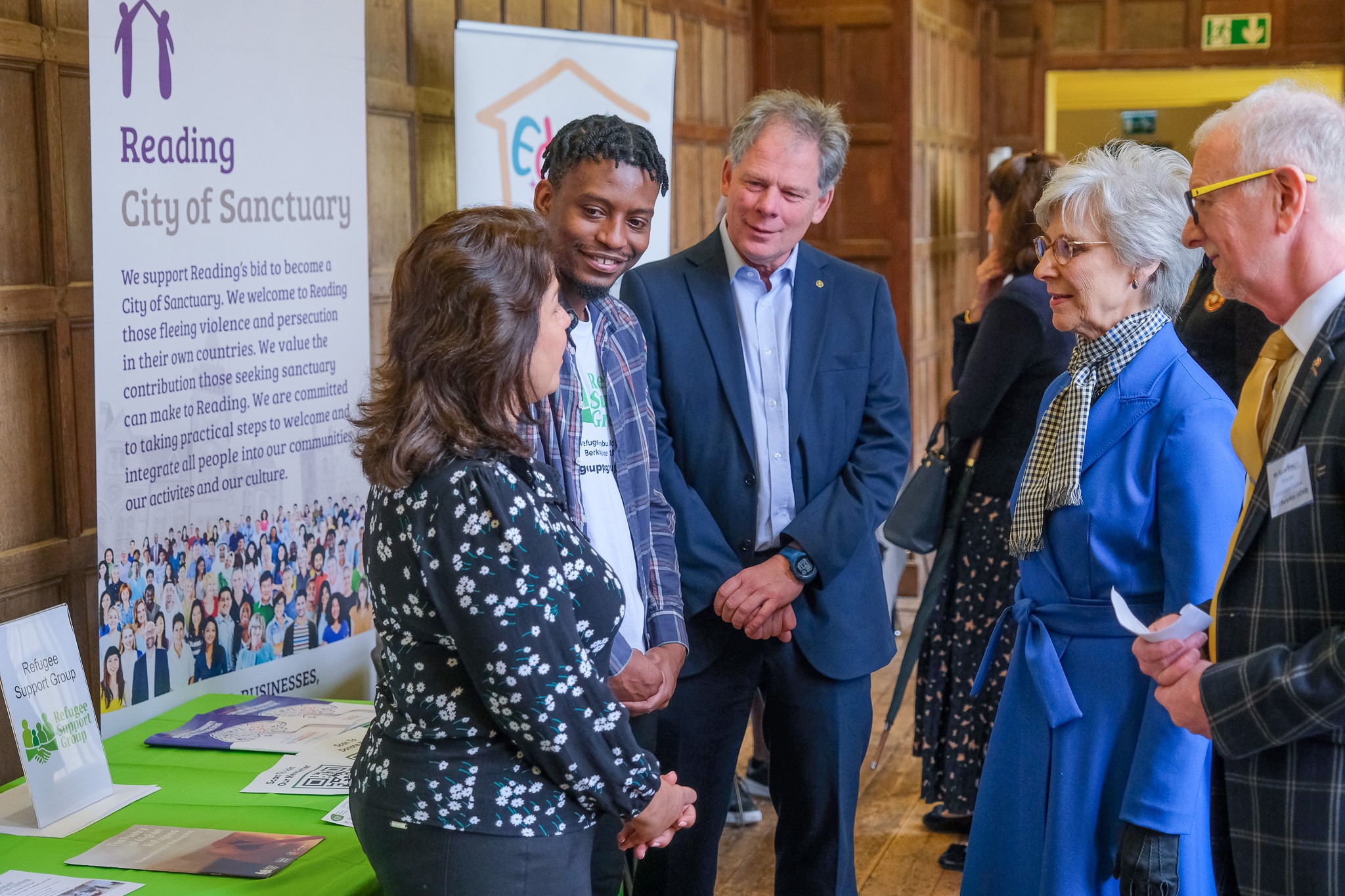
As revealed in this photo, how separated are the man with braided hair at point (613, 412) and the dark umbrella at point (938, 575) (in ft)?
4.64

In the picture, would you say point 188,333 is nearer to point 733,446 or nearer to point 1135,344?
point 733,446

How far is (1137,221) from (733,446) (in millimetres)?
815

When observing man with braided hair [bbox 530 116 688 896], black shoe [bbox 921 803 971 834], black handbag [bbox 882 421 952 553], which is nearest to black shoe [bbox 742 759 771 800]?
black shoe [bbox 921 803 971 834]

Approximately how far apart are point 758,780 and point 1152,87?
8.68m

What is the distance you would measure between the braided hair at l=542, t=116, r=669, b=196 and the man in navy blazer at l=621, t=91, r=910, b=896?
0.31 m

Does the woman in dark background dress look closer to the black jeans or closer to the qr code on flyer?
the qr code on flyer

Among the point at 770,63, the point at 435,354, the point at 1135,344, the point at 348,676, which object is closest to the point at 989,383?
the point at 1135,344

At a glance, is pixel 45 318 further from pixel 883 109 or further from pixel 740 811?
pixel 883 109

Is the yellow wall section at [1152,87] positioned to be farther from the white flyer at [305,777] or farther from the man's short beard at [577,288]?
the white flyer at [305,777]

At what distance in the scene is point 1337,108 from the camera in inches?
54.8

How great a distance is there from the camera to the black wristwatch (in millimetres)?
2254

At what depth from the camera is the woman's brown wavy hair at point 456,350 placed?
4.73 ft

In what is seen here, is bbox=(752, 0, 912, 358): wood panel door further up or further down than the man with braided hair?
further up

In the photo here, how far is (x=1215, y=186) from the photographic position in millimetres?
1425
